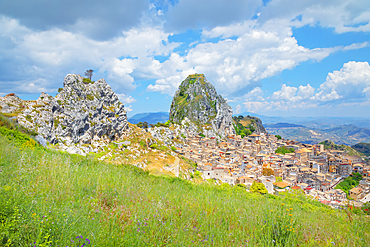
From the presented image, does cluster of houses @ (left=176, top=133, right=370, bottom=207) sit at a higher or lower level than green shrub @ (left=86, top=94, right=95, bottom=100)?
lower

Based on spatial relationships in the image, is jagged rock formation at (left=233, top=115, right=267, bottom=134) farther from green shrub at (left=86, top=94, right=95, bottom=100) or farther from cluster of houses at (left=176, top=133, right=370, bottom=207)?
green shrub at (left=86, top=94, right=95, bottom=100)

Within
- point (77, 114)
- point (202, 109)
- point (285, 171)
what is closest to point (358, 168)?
point (285, 171)

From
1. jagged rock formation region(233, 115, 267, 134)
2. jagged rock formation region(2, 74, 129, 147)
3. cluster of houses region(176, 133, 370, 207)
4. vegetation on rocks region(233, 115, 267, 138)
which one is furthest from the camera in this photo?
jagged rock formation region(233, 115, 267, 134)

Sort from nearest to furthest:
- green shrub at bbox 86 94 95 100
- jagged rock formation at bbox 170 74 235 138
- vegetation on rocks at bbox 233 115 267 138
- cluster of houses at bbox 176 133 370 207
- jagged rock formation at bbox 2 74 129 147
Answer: jagged rock formation at bbox 2 74 129 147
green shrub at bbox 86 94 95 100
cluster of houses at bbox 176 133 370 207
jagged rock formation at bbox 170 74 235 138
vegetation on rocks at bbox 233 115 267 138

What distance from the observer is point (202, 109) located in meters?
97.6

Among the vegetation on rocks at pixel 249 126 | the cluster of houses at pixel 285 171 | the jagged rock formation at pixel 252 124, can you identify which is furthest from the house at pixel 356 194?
the jagged rock formation at pixel 252 124

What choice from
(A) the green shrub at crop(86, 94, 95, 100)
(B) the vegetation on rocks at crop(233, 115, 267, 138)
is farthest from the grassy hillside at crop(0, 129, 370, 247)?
(B) the vegetation on rocks at crop(233, 115, 267, 138)

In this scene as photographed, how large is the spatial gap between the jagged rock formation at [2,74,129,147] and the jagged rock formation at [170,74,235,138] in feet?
176

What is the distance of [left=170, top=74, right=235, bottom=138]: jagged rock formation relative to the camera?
9369 centimetres

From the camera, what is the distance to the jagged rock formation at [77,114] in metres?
22.7

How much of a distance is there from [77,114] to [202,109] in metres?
74.7

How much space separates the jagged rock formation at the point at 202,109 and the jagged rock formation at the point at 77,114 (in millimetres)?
53620

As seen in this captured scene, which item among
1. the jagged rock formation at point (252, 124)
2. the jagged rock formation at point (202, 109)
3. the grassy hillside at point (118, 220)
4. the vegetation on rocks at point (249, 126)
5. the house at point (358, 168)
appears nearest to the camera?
the grassy hillside at point (118, 220)

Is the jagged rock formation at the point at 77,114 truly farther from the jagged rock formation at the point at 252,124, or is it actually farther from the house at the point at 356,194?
the jagged rock formation at the point at 252,124
